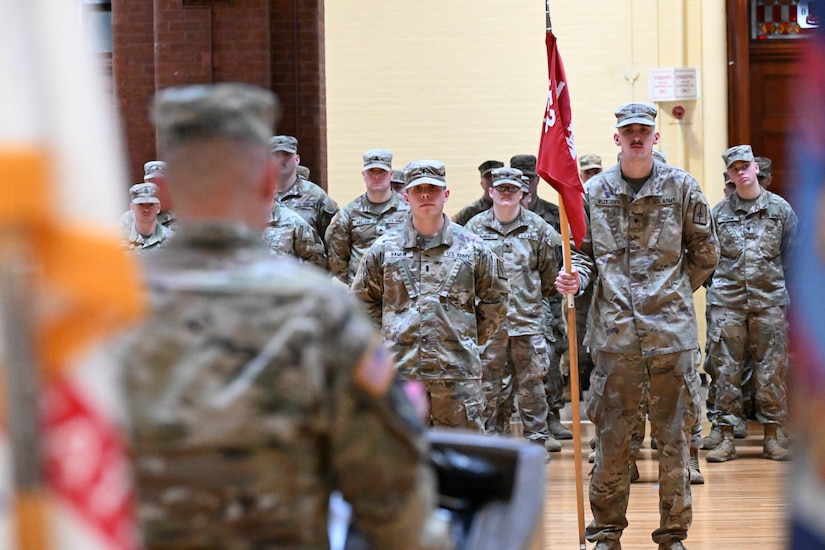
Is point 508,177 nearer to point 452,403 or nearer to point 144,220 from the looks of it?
point 144,220

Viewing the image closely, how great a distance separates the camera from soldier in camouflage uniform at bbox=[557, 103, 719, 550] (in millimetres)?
5703

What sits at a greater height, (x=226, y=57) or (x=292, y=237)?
(x=226, y=57)

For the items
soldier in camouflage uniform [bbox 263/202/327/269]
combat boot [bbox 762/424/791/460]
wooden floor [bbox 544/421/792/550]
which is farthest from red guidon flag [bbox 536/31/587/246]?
combat boot [bbox 762/424/791/460]

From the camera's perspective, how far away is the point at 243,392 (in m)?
2.00

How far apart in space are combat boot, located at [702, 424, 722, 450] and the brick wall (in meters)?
3.70

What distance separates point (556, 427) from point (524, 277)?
1372 mm

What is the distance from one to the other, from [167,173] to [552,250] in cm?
699

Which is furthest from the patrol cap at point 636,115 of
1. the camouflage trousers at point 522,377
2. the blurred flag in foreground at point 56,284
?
the blurred flag in foreground at point 56,284

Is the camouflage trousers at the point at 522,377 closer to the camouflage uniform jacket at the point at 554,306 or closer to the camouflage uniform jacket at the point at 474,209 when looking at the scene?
the camouflage uniform jacket at the point at 554,306

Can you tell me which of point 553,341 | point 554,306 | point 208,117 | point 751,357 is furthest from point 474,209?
point 208,117

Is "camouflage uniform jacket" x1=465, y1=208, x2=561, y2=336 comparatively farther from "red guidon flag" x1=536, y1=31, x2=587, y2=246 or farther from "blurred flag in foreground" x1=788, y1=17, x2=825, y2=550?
"blurred flag in foreground" x1=788, y1=17, x2=825, y2=550

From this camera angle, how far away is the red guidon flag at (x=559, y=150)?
5.91 metres

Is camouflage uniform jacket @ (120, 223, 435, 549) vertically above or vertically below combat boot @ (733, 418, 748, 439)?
above

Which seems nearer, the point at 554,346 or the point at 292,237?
the point at 292,237
